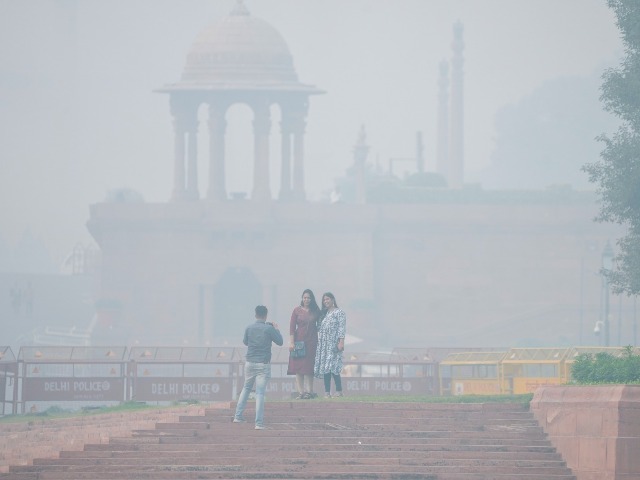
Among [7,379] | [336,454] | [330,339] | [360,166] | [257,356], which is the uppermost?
[360,166]

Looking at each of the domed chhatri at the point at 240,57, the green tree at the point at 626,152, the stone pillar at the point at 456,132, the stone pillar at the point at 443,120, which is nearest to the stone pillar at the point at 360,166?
the domed chhatri at the point at 240,57

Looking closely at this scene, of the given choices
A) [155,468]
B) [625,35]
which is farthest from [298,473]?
[625,35]

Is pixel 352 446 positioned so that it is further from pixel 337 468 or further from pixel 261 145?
pixel 261 145

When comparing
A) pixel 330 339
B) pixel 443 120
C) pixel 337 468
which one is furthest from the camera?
pixel 443 120

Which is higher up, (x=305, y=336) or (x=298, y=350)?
(x=305, y=336)

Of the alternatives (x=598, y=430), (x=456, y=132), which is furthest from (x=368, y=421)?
(x=456, y=132)

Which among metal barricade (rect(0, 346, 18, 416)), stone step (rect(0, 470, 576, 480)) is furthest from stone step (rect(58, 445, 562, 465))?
metal barricade (rect(0, 346, 18, 416))

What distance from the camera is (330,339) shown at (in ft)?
79.3

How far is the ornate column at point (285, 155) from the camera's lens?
76.9 meters

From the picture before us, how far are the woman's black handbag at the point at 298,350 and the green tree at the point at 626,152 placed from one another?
1118 cm

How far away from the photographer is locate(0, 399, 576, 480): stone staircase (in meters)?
20.8

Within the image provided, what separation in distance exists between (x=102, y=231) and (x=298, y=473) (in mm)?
53855

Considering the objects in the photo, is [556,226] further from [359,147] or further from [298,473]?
[298,473]

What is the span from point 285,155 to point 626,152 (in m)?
43.4
